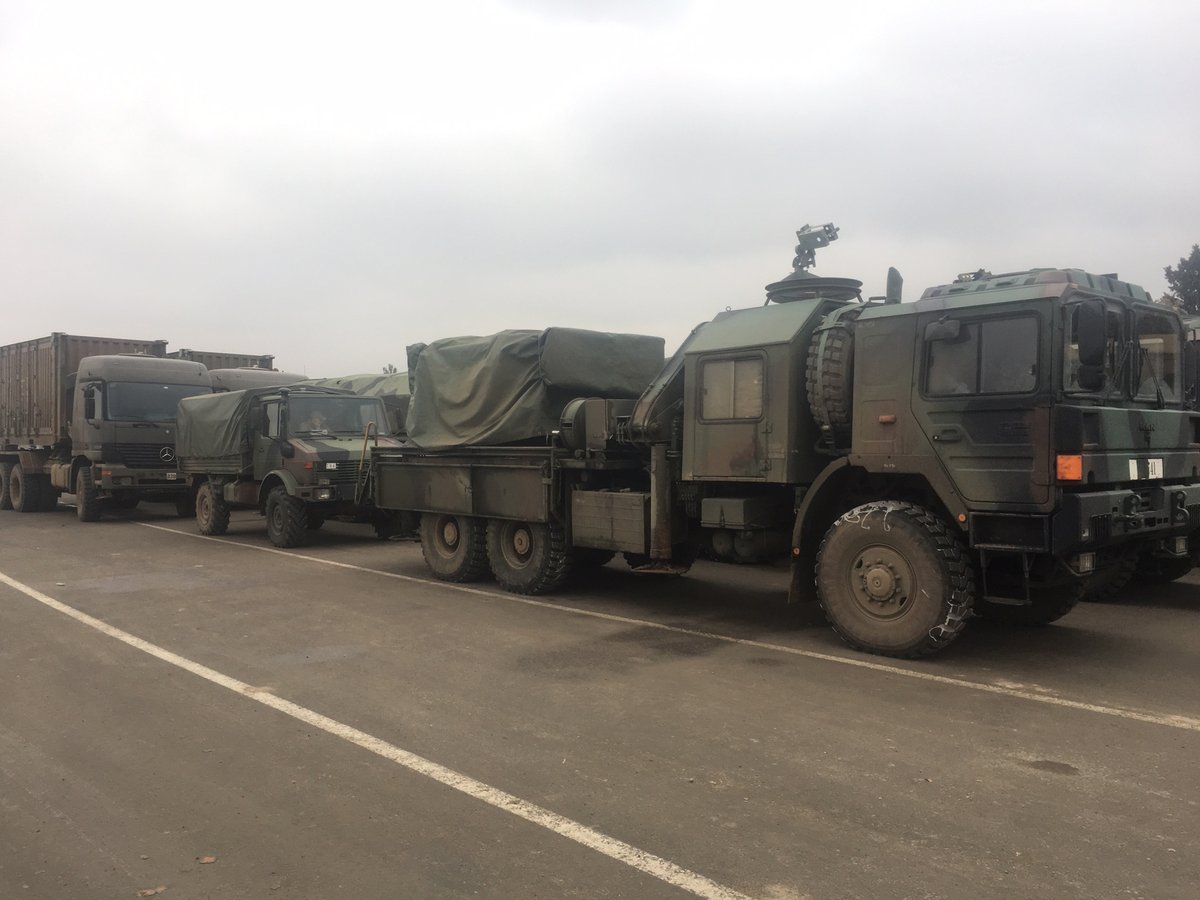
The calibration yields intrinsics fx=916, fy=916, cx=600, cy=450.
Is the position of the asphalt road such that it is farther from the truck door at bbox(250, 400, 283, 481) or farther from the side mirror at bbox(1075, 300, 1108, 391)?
the truck door at bbox(250, 400, 283, 481)

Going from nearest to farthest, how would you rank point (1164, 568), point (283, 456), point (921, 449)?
point (921, 449)
point (1164, 568)
point (283, 456)

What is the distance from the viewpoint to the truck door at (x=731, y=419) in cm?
789

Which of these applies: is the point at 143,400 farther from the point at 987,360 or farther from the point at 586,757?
the point at 987,360

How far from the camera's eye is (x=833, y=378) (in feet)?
24.4

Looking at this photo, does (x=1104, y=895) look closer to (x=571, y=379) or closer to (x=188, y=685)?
(x=188, y=685)

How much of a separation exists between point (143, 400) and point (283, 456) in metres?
6.26

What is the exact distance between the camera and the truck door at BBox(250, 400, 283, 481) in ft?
51.0

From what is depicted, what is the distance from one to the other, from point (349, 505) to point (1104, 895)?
13.0m

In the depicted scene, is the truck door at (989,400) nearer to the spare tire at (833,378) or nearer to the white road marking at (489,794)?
the spare tire at (833,378)

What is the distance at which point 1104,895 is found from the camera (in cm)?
340

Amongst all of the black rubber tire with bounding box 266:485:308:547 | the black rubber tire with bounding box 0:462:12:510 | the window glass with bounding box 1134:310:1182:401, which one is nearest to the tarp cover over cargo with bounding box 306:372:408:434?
the black rubber tire with bounding box 266:485:308:547

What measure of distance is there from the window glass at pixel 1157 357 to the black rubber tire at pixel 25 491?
22.9 m

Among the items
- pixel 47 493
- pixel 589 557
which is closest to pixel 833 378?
pixel 589 557

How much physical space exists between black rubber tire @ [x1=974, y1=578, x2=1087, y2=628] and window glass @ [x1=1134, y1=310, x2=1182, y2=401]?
1.68 metres
